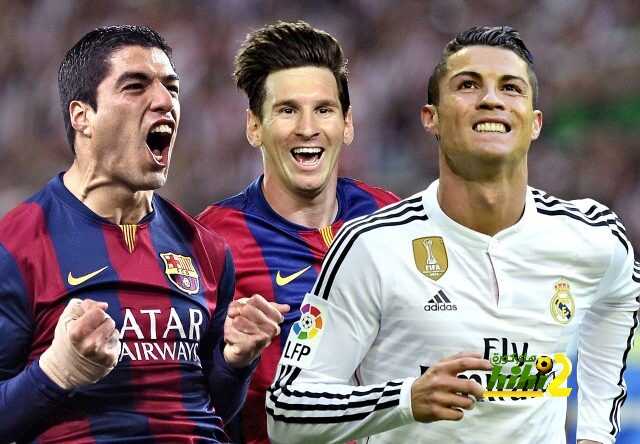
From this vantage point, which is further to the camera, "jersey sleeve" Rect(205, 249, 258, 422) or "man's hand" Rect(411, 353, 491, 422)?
"jersey sleeve" Rect(205, 249, 258, 422)

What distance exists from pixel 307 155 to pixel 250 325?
1089 mm

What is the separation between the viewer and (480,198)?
3639 mm

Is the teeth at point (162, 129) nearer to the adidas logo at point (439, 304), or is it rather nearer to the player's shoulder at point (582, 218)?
the adidas logo at point (439, 304)

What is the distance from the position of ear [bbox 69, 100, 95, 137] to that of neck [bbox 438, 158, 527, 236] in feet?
3.38

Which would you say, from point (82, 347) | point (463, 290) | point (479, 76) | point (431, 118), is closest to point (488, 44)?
point (479, 76)

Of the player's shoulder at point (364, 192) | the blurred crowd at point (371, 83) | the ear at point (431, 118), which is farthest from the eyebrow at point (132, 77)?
the blurred crowd at point (371, 83)

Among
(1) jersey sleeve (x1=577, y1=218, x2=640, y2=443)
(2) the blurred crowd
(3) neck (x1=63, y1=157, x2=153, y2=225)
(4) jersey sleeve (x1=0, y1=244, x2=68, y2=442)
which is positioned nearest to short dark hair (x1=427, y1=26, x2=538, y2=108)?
(1) jersey sleeve (x1=577, y1=218, x2=640, y2=443)

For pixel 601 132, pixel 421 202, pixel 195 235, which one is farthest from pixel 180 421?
pixel 601 132

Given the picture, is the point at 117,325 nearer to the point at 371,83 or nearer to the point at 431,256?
the point at 431,256

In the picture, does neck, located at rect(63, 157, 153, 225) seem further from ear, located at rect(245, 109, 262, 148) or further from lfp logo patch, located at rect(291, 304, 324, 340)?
ear, located at rect(245, 109, 262, 148)

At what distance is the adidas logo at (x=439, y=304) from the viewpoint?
11.5 ft

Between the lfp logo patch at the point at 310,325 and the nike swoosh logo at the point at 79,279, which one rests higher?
the nike swoosh logo at the point at 79,279

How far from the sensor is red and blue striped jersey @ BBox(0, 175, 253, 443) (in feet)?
11.0

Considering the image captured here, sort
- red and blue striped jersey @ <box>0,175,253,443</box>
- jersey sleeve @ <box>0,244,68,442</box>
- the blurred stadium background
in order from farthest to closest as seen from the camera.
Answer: the blurred stadium background → red and blue striped jersey @ <box>0,175,253,443</box> → jersey sleeve @ <box>0,244,68,442</box>
